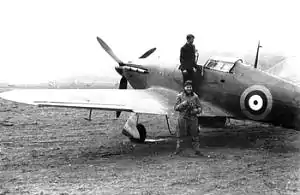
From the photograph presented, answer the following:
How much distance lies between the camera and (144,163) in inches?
357

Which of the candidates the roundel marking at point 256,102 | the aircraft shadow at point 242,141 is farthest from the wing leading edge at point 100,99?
the roundel marking at point 256,102

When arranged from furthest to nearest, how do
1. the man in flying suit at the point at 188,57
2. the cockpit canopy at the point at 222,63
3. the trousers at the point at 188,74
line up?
1. the trousers at the point at 188,74
2. the man in flying suit at the point at 188,57
3. the cockpit canopy at the point at 222,63

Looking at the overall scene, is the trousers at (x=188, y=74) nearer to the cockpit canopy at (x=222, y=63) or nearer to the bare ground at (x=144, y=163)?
the cockpit canopy at (x=222, y=63)

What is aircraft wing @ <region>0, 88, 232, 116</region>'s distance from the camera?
1002 centimetres

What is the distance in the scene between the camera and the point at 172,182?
23.7 ft

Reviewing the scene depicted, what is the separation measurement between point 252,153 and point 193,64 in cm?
297

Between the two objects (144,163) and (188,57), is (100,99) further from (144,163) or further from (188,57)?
(188,57)

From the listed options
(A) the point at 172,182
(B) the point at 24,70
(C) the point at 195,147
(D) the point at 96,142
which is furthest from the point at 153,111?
(B) the point at 24,70

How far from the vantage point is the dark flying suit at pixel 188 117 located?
9773mm

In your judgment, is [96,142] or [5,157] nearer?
[5,157]

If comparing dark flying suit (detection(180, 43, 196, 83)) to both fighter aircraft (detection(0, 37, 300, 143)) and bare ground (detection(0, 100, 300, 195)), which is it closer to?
fighter aircraft (detection(0, 37, 300, 143))

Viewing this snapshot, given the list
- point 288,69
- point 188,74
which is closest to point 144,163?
point 188,74

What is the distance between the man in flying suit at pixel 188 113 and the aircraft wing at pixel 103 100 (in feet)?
2.48

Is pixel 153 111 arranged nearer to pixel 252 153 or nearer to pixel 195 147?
pixel 195 147
